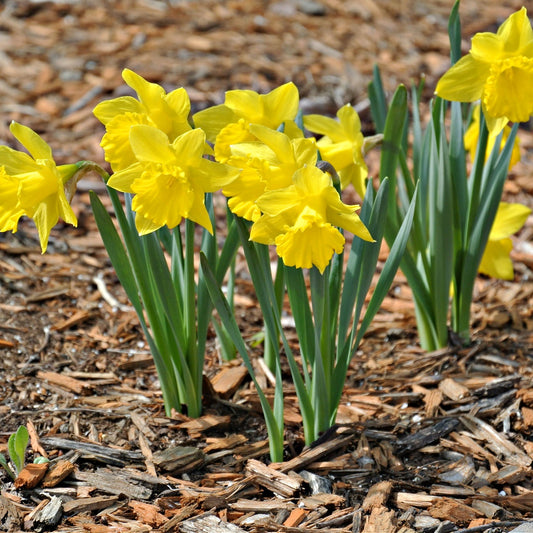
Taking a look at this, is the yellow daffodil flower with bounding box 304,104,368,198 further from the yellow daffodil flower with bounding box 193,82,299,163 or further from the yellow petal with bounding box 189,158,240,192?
the yellow petal with bounding box 189,158,240,192

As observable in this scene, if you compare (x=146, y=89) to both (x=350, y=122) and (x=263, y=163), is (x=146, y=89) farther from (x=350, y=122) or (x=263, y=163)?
(x=350, y=122)

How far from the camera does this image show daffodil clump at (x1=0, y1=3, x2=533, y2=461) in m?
1.63

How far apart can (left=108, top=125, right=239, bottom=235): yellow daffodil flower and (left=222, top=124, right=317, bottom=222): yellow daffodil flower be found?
3 centimetres

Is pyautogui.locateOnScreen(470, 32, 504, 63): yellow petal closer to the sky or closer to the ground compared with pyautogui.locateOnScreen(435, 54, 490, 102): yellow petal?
closer to the sky

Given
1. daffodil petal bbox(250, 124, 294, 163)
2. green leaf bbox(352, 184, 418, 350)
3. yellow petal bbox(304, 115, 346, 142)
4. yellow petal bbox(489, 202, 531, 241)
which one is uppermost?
daffodil petal bbox(250, 124, 294, 163)

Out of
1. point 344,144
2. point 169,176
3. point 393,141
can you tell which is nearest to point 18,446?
point 169,176

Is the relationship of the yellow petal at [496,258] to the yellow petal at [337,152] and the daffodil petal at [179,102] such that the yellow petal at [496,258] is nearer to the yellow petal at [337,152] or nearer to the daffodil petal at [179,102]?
the yellow petal at [337,152]

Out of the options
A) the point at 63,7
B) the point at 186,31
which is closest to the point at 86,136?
the point at 186,31

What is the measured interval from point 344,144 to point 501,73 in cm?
45

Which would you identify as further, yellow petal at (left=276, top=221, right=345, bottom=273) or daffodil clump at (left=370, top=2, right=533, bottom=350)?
daffodil clump at (left=370, top=2, right=533, bottom=350)

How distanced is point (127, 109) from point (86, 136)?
2259 millimetres

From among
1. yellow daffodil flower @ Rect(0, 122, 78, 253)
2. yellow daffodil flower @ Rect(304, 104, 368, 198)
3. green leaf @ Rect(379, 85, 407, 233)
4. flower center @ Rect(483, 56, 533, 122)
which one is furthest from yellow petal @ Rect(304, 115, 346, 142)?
yellow daffodil flower @ Rect(0, 122, 78, 253)

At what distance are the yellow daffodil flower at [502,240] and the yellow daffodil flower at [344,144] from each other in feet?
2.32

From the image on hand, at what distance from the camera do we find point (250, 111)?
5.94 feet
